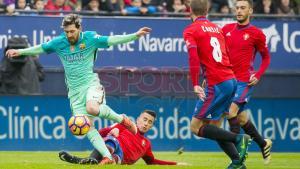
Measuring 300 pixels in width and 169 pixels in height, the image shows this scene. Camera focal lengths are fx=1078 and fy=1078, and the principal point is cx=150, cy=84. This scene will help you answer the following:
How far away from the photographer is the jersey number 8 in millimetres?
13562

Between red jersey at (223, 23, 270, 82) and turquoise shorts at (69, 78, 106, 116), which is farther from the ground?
red jersey at (223, 23, 270, 82)

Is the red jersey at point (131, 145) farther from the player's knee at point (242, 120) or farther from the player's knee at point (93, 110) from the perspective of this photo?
the player's knee at point (242, 120)

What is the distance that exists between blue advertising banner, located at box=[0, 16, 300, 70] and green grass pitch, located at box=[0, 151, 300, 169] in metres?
3.46

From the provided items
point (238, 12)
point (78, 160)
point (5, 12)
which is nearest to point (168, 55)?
point (5, 12)

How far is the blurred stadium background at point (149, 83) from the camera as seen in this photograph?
20016mm

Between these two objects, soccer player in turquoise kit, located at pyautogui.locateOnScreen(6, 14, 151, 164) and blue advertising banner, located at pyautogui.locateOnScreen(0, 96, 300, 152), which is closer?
soccer player in turquoise kit, located at pyautogui.locateOnScreen(6, 14, 151, 164)

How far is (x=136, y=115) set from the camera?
67.9 feet

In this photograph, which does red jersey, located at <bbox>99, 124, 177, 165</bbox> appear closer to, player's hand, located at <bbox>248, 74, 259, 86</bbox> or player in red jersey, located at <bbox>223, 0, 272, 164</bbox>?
player in red jersey, located at <bbox>223, 0, 272, 164</bbox>

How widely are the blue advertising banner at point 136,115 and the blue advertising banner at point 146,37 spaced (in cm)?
198

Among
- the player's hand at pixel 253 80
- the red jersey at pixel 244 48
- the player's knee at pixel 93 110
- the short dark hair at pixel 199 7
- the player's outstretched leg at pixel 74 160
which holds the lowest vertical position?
the player's outstretched leg at pixel 74 160

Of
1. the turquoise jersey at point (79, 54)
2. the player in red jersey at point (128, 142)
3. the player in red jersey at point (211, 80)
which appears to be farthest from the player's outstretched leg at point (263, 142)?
the turquoise jersey at point (79, 54)

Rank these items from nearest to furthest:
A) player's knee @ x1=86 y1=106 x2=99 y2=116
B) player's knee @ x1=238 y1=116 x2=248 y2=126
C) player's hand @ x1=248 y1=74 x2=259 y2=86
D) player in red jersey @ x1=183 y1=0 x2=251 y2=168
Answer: player in red jersey @ x1=183 y1=0 x2=251 y2=168 < player's knee @ x1=86 y1=106 x2=99 y2=116 < player's hand @ x1=248 y1=74 x2=259 y2=86 < player's knee @ x1=238 y1=116 x2=248 y2=126

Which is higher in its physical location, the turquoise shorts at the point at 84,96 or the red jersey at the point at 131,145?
the turquoise shorts at the point at 84,96

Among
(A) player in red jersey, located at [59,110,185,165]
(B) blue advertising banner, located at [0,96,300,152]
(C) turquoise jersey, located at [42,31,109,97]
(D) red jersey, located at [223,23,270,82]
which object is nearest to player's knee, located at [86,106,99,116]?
(C) turquoise jersey, located at [42,31,109,97]
